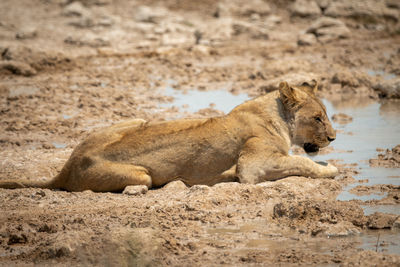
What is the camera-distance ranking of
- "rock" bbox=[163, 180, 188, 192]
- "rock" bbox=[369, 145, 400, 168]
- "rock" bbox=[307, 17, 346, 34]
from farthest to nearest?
"rock" bbox=[307, 17, 346, 34]
"rock" bbox=[369, 145, 400, 168]
"rock" bbox=[163, 180, 188, 192]

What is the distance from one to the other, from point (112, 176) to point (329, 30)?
50.2 feet

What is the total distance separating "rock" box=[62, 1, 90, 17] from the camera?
25.0 m

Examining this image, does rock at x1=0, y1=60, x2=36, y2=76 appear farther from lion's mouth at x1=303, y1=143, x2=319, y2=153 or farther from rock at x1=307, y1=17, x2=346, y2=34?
rock at x1=307, y1=17, x2=346, y2=34

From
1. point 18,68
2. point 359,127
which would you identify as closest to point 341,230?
point 359,127

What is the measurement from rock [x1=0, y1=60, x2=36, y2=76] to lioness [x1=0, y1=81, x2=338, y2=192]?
854 cm

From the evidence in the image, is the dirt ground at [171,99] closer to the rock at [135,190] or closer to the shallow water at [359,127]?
the rock at [135,190]

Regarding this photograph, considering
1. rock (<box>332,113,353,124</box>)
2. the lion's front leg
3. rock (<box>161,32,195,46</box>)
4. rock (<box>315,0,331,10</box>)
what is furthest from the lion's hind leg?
rock (<box>315,0,331,10</box>)

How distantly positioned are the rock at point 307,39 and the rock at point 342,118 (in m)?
9.03

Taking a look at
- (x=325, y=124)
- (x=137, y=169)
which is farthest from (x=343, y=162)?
(x=137, y=169)

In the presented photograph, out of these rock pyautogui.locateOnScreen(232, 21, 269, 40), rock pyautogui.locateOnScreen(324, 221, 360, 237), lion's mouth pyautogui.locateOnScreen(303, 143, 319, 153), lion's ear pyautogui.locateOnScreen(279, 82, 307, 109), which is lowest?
rock pyautogui.locateOnScreen(232, 21, 269, 40)

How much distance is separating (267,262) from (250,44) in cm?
1658

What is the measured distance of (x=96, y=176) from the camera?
727 cm

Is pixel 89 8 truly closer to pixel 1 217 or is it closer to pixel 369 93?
pixel 369 93

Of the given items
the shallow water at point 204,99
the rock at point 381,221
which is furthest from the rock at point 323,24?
the rock at point 381,221
